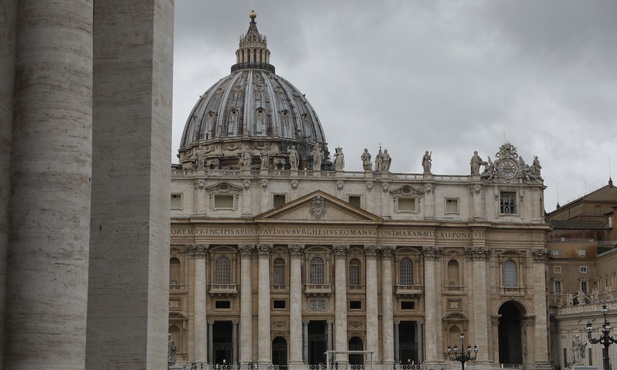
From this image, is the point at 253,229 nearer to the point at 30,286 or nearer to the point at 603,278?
the point at 603,278

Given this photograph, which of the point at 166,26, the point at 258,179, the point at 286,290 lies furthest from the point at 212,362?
the point at 166,26

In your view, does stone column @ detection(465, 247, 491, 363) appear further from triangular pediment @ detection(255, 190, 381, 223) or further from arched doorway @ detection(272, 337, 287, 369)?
arched doorway @ detection(272, 337, 287, 369)

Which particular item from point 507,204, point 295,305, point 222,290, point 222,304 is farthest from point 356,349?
point 507,204

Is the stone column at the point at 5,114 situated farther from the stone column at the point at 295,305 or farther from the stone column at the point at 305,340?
the stone column at the point at 305,340

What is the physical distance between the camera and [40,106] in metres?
14.3

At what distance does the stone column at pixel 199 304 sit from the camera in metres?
78.5

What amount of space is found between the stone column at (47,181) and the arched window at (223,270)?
66.1 metres

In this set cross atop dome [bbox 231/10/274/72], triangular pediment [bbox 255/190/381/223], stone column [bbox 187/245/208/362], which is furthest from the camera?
cross atop dome [bbox 231/10/274/72]

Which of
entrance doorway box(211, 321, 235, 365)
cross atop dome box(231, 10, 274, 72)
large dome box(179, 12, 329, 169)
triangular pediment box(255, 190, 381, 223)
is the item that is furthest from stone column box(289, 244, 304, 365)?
cross atop dome box(231, 10, 274, 72)

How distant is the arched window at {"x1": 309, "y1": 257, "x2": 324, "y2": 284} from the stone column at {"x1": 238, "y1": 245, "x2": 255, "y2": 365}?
14.2ft

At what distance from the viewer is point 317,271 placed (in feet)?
267

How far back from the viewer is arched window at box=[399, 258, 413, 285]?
82250mm

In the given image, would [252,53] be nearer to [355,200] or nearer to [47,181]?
[355,200]

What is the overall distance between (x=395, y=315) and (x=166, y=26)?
64738 millimetres
